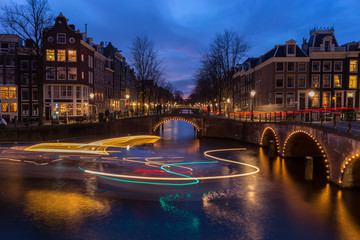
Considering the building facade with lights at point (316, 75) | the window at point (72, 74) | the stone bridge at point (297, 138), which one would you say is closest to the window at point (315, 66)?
the building facade with lights at point (316, 75)

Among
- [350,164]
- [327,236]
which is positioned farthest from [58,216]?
[350,164]

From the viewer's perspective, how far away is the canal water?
488 inches

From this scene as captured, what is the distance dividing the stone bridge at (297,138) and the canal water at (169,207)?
153 cm

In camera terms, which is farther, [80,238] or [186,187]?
[186,187]

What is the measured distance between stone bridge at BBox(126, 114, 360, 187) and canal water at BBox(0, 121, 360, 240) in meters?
1.53

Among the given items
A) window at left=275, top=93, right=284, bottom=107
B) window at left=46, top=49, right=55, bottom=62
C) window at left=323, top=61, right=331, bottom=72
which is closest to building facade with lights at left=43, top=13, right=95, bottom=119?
window at left=46, top=49, right=55, bottom=62

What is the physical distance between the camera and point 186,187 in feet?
59.3

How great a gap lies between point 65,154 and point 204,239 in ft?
63.1

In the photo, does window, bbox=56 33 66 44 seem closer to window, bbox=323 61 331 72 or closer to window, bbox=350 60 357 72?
window, bbox=323 61 331 72

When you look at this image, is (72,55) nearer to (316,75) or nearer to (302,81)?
(302,81)

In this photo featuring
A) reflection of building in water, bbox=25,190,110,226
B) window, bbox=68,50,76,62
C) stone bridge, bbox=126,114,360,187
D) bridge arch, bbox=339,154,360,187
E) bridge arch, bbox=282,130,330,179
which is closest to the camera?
reflection of building in water, bbox=25,190,110,226

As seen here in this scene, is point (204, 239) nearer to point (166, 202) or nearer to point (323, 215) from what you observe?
point (166, 202)

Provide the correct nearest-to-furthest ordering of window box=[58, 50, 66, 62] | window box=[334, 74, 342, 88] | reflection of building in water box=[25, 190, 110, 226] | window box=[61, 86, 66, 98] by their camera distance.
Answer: reflection of building in water box=[25, 190, 110, 226]
window box=[58, 50, 66, 62]
window box=[61, 86, 66, 98]
window box=[334, 74, 342, 88]

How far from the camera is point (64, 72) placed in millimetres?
47188
